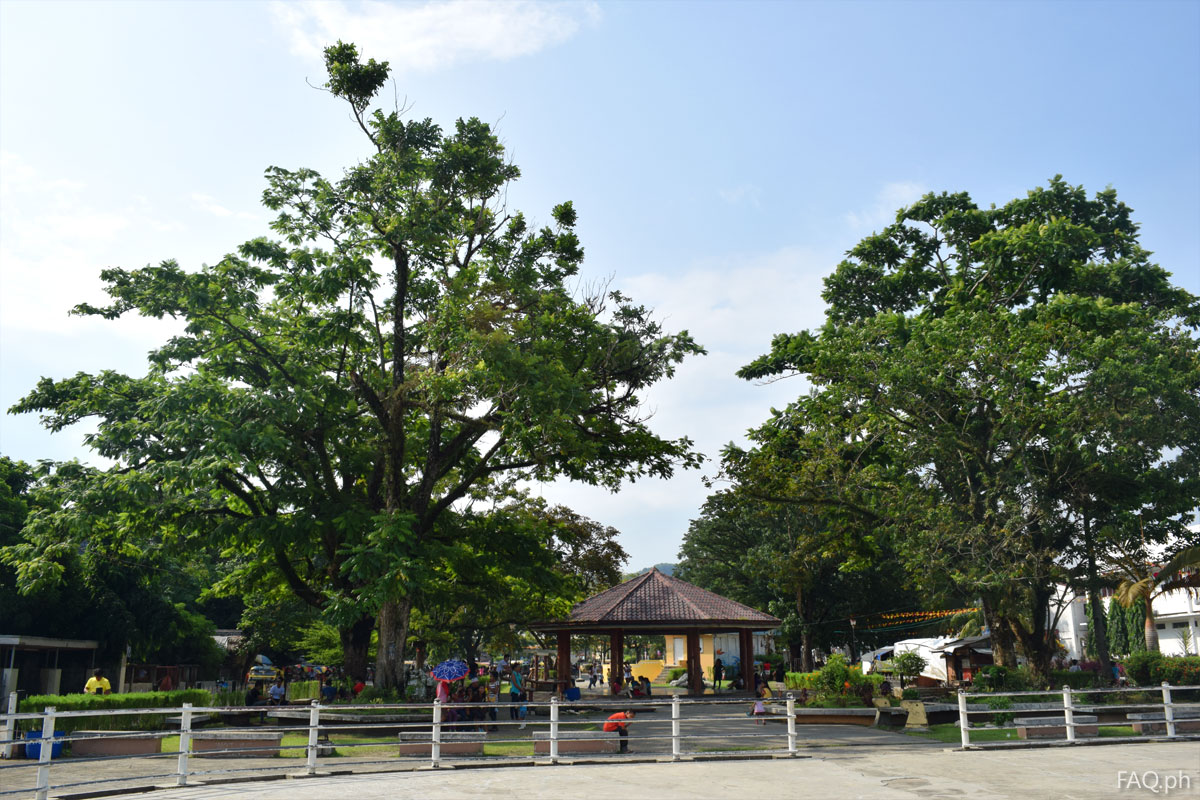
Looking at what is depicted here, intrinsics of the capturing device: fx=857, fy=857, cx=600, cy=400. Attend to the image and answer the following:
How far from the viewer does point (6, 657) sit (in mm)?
27141

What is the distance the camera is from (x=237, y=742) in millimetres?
16312

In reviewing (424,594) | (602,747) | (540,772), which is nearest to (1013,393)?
(602,747)

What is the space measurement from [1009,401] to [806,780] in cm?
1335

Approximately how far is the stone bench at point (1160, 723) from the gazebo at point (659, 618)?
13.1 m

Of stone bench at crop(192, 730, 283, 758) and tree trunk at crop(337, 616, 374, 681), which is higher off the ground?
tree trunk at crop(337, 616, 374, 681)

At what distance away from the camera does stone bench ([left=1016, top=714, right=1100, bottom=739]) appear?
17.6 meters

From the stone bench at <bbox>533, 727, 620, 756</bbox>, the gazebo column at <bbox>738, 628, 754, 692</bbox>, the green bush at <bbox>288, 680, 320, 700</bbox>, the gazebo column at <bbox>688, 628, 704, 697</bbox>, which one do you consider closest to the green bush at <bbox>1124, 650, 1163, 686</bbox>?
the gazebo column at <bbox>738, 628, 754, 692</bbox>

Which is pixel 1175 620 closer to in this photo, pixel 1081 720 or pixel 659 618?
pixel 659 618

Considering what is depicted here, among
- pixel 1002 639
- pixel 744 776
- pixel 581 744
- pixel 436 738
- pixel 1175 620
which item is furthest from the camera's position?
pixel 1175 620

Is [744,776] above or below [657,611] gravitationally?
below

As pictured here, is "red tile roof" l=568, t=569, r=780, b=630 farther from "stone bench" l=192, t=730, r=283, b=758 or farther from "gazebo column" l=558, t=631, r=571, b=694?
"stone bench" l=192, t=730, r=283, b=758

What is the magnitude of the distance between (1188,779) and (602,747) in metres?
9.25

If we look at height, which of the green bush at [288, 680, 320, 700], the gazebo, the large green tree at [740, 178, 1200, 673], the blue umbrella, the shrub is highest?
the large green tree at [740, 178, 1200, 673]

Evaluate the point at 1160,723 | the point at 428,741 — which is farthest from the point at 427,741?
the point at 1160,723
